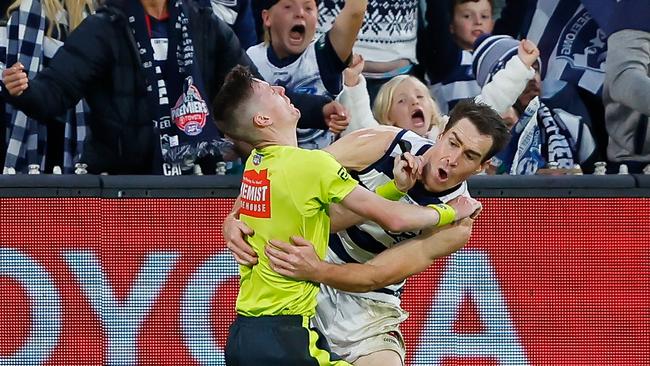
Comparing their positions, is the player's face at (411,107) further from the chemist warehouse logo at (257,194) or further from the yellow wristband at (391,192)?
the chemist warehouse logo at (257,194)

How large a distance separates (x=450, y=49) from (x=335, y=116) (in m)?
0.90

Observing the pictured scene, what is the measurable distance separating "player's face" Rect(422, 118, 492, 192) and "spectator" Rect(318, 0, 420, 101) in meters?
1.86

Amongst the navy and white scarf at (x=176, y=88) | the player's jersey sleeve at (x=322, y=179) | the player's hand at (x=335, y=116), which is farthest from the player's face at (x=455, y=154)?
the navy and white scarf at (x=176, y=88)

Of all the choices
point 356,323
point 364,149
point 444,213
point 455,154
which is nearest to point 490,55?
point 364,149

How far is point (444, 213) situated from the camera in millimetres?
6051

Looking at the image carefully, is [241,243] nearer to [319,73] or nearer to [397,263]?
[397,263]

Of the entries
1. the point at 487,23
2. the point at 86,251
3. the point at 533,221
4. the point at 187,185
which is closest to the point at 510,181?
the point at 533,221

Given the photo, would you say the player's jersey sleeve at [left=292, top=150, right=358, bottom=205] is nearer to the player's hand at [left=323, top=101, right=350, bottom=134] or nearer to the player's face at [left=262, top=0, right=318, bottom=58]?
the player's hand at [left=323, top=101, right=350, bottom=134]

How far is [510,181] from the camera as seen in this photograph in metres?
8.11

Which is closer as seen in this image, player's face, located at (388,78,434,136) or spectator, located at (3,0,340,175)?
spectator, located at (3,0,340,175)

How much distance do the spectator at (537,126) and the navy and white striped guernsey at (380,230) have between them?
1705 millimetres

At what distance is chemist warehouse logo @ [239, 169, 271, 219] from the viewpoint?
598 centimetres

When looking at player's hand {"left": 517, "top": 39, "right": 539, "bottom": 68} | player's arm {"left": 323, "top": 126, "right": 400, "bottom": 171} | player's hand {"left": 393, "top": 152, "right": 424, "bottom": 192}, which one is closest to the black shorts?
player's hand {"left": 393, "top": 152, "right": 424, "bottom": 192}

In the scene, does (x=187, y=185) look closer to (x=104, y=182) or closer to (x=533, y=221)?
(x=104, y=182)
